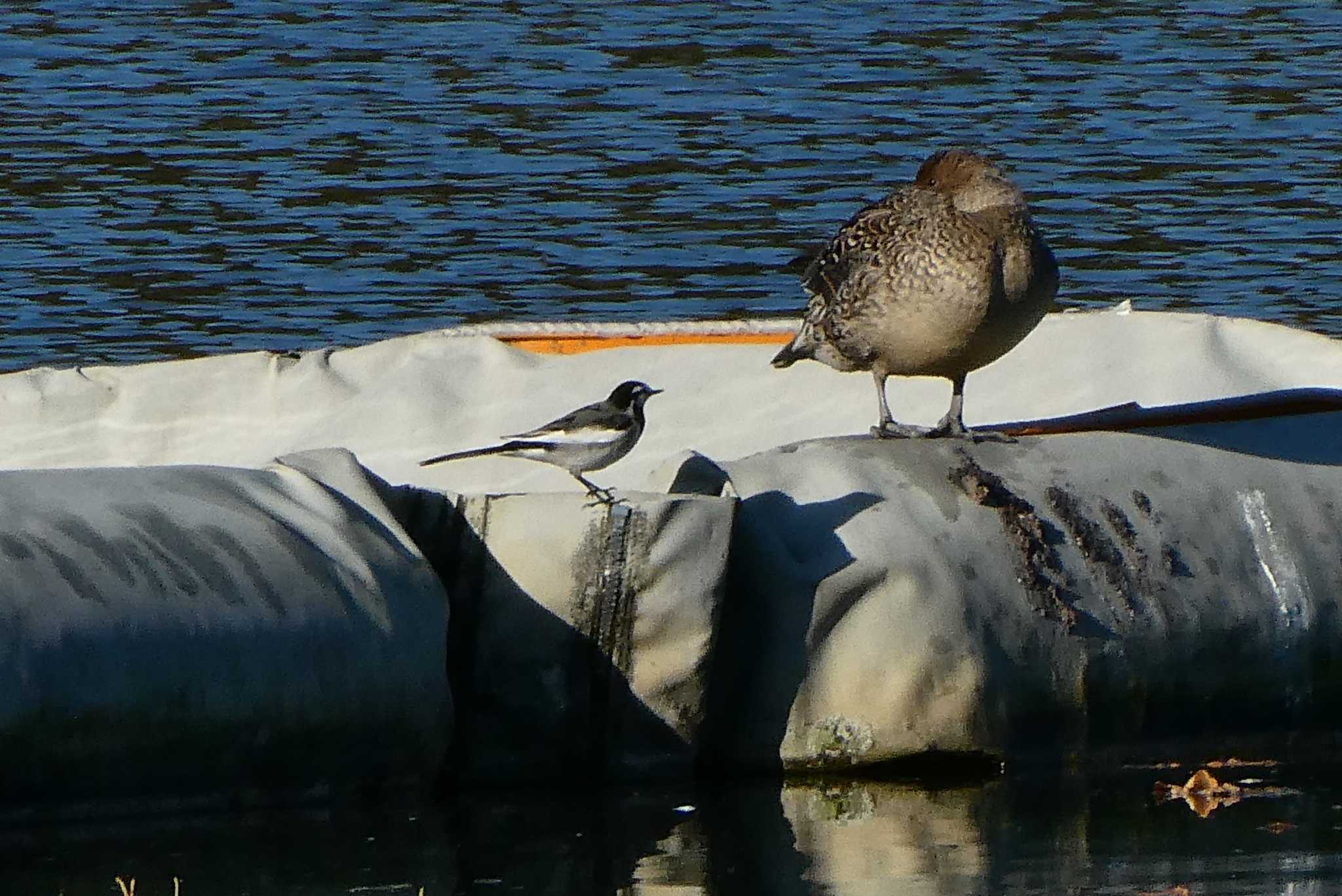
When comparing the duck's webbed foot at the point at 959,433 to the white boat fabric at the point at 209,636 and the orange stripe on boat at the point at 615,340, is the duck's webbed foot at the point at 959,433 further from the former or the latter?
the orange stripe on boat at the point at 615,340

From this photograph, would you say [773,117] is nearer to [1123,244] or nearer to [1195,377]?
[1123,244]

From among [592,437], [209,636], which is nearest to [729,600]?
[592,437]

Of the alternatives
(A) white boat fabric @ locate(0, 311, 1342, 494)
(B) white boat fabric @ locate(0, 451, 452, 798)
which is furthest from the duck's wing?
(B) white boat fabric @ locate(0, 451, 452, 798)

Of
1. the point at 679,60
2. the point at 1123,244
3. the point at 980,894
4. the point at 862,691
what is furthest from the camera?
the point at 679,60

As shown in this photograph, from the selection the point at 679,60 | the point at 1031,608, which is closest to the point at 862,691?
the point at 1031,608

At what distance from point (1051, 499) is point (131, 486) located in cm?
250

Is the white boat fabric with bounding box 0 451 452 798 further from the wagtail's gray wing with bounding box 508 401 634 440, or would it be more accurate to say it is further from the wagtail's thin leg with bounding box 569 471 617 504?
the wagtail's gray wing with bounding box 508 401 634 440

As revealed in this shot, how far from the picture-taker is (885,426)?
8250mm

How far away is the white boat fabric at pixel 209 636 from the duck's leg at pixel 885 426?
72.0 inches

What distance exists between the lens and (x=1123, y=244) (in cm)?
1706

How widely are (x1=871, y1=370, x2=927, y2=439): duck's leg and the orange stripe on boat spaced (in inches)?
86.4

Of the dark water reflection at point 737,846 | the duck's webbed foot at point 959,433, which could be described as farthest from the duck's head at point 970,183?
the dark water reflection at point 737,846

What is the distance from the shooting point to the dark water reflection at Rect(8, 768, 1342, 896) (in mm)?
6055

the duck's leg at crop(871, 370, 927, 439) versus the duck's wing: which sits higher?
the duck's wing
